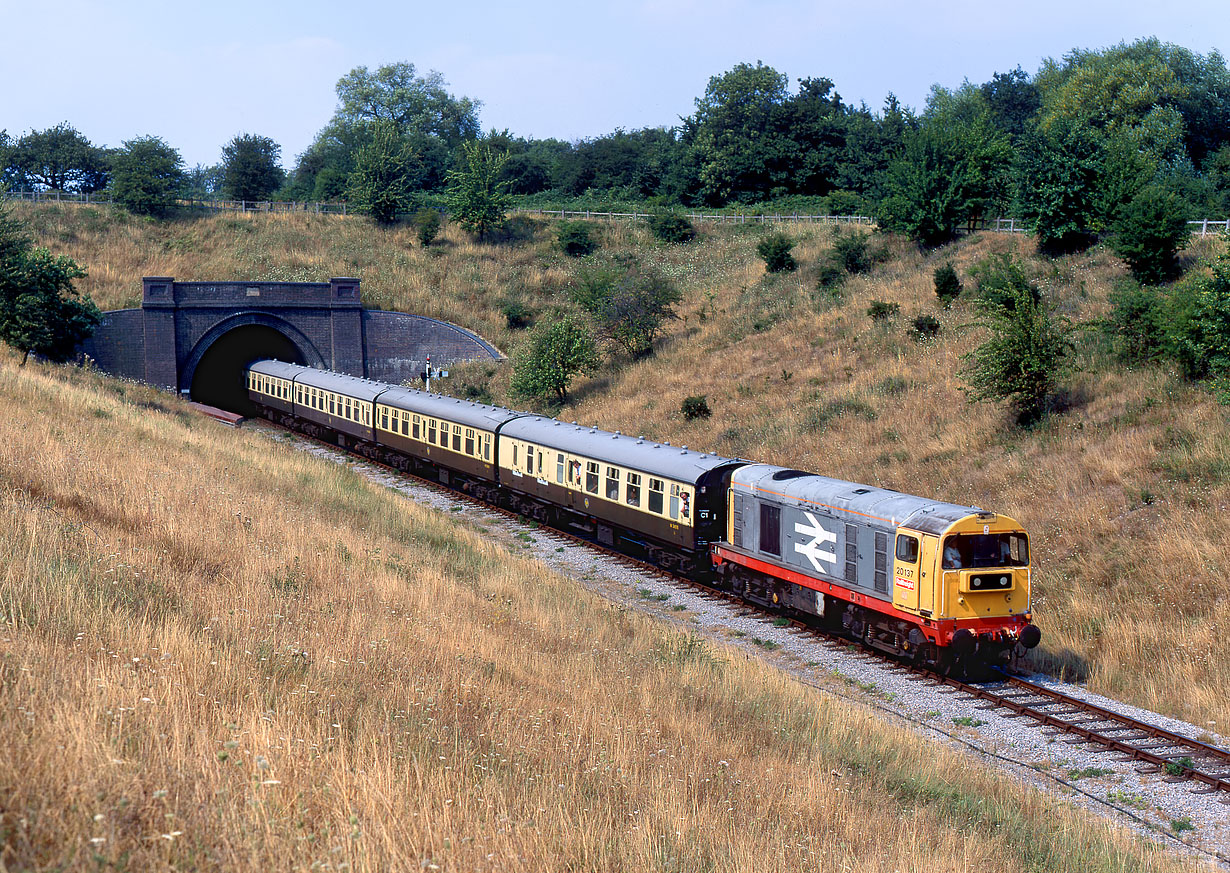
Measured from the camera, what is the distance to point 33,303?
35.2 meters

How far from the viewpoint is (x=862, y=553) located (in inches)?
692

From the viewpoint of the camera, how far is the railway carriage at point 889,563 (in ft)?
52.4

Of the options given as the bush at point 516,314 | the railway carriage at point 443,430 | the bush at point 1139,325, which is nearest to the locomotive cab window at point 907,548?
the bush at point 1139,325

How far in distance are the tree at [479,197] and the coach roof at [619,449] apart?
40.5 metres

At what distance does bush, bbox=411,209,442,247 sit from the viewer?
66.1 metres

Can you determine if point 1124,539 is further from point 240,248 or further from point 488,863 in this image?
point 240,248

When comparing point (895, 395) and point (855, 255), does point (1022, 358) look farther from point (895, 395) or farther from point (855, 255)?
point (855, 255)

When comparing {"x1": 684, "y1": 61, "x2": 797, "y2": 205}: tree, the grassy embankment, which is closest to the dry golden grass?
the grassy embankment

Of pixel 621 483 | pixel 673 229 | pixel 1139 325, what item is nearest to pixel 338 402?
pixel 621 483

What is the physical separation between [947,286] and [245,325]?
37.5m

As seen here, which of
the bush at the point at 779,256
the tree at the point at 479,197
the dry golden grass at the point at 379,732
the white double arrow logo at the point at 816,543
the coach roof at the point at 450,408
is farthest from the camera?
the tree at the point at 479,197

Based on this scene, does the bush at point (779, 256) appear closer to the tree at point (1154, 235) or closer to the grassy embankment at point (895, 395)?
the grassy embankment at point (895, 395)

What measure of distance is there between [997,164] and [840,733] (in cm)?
4033

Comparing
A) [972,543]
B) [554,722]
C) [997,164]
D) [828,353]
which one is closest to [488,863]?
[554,722]
